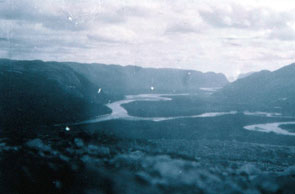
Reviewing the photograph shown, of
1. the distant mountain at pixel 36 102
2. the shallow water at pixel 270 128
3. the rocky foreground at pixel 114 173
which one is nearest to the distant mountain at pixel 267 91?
the shallow water at pixel 270 128

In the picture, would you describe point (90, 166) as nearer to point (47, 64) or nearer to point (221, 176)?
point (221, 176)

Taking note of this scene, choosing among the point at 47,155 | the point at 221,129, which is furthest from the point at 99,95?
the point at 47,155

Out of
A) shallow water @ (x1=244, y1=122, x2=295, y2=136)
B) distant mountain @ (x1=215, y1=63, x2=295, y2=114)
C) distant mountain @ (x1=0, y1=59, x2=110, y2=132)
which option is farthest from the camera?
distant mountain @ (x1=215, y1=63, x2=295, y2=114)

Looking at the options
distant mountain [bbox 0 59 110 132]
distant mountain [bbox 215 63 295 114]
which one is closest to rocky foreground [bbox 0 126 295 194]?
distant mountain [bbox 0 59 110 132]

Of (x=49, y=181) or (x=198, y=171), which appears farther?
Result: (x=198, y=171)

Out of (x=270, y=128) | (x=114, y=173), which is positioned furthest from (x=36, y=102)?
(x=114, y=173)

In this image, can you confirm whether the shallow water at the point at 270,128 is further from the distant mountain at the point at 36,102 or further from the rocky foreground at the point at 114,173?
the rocky foreground at the point at 114,173

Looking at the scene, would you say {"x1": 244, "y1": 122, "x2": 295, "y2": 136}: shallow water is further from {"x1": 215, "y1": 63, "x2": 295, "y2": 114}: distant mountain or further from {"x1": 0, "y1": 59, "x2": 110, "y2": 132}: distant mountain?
{"x1": 0, "y1": 59, "x2": 110, "y2": 132}: distant mountain

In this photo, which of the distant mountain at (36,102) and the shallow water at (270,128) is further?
the shallow water at (270,128)

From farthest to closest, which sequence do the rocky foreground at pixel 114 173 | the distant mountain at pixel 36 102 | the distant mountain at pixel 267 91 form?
the distant mountain at pixel 267 91 → the distant mountain at pixel 36 102 → the rocky foreground at pixel 114 173
